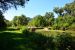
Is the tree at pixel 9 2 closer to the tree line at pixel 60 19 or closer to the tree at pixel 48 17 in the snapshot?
the tree line at pixel 60 19

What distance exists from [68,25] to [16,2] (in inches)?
1604

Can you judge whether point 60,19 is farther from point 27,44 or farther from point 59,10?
point 27,44

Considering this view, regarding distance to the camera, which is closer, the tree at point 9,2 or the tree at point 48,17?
the tree at point 9,2

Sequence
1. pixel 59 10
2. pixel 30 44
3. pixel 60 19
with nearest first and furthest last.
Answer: pixel 30 44 → pixel 60 19 → pixel 59 10

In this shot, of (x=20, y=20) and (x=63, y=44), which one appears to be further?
(x=20, y=20)

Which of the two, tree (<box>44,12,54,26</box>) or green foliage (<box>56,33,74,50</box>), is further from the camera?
tree (<box>44,12,54,26</box>)

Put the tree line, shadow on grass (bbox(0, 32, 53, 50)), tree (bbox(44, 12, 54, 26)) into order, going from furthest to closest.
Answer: tree (bbox(44, 12, 54, 26)), the tree line, shadow on grass (bbox(0, 32, 53, 50))

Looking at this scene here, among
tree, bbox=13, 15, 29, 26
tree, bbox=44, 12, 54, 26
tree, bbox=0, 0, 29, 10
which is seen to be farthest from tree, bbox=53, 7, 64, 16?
tree, bbox=0, 0, 29, 10

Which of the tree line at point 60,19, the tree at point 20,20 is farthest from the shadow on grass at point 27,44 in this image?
the tree at point 20,20

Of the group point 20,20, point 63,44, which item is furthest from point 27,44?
point 20,20

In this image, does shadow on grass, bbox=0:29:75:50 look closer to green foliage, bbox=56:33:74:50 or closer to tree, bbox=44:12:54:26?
green foliage, bbox=56:33:74:50

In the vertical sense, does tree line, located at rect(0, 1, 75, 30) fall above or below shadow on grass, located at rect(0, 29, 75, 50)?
above

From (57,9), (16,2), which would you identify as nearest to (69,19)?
(57,9)

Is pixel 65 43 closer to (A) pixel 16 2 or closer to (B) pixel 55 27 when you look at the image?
(A) pixel 16 2
